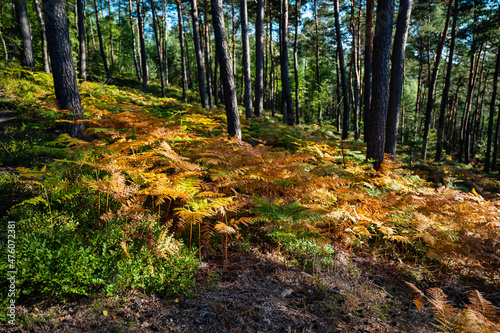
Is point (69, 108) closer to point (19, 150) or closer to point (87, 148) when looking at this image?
point (19, 150)

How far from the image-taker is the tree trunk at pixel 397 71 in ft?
24.1

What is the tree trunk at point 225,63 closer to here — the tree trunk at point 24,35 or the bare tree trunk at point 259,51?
the bare tree trunk at point 259,51

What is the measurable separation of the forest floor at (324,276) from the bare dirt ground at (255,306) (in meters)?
0.01

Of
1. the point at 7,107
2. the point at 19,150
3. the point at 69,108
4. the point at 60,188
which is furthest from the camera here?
the point at 7,107

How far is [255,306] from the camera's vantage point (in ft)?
8.61

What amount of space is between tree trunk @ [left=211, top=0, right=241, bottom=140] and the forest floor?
1806 millimetres

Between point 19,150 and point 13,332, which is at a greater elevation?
point 19,150

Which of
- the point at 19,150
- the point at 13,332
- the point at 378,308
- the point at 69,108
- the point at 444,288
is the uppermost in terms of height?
the point at 69,108

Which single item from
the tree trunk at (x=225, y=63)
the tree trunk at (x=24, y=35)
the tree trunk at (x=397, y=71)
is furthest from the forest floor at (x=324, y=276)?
the tree trunk at (x=24, y=35)

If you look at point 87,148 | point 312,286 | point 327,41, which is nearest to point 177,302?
point 312,286

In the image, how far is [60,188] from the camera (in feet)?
10.9

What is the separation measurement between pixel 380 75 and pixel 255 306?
20.6ft

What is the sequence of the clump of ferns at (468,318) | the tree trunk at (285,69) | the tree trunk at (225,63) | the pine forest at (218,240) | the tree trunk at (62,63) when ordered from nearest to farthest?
the clump of ferns at (468,318) → the pine forest at (218,240) → the tree trunk at (62,63) → the tree trunk at (225,63) → the tree trunk at (285,69)

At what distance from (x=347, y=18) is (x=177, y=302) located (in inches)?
971
